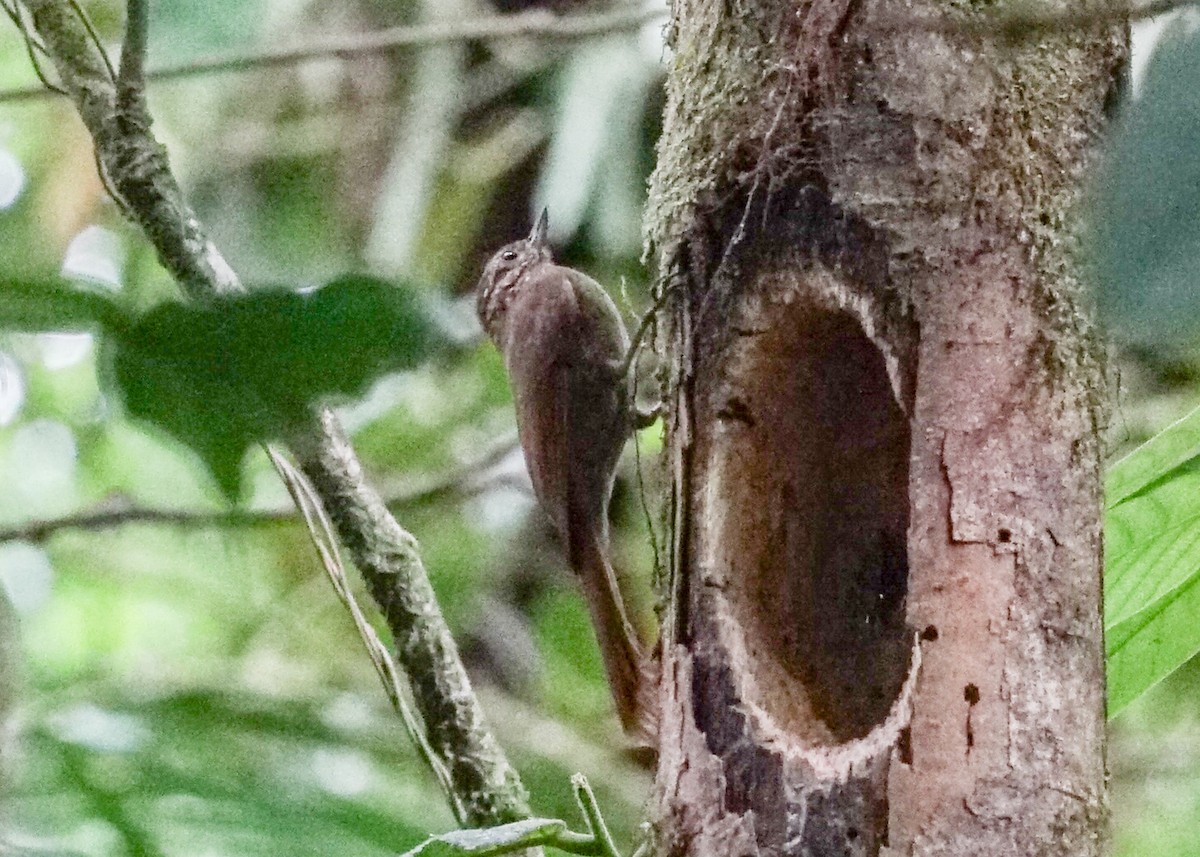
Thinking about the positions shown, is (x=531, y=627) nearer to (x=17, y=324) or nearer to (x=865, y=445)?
(x=865, y=445)

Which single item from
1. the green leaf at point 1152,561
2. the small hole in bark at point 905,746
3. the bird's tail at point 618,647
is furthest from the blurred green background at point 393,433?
the small hole in bark at point 905,746

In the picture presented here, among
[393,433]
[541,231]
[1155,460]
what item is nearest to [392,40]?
[541,231]

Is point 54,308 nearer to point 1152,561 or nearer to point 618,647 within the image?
point 1152,561

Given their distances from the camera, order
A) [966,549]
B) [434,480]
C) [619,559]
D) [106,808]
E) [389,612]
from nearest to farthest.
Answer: [106,808] → [966,549] → [389,612] → [434,480] → [619,559]

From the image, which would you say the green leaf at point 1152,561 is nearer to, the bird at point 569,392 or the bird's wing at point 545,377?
the bird at point 569,392

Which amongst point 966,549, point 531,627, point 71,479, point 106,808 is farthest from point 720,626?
point 71,479

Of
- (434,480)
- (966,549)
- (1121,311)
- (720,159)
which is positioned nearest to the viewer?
(1121,311)
